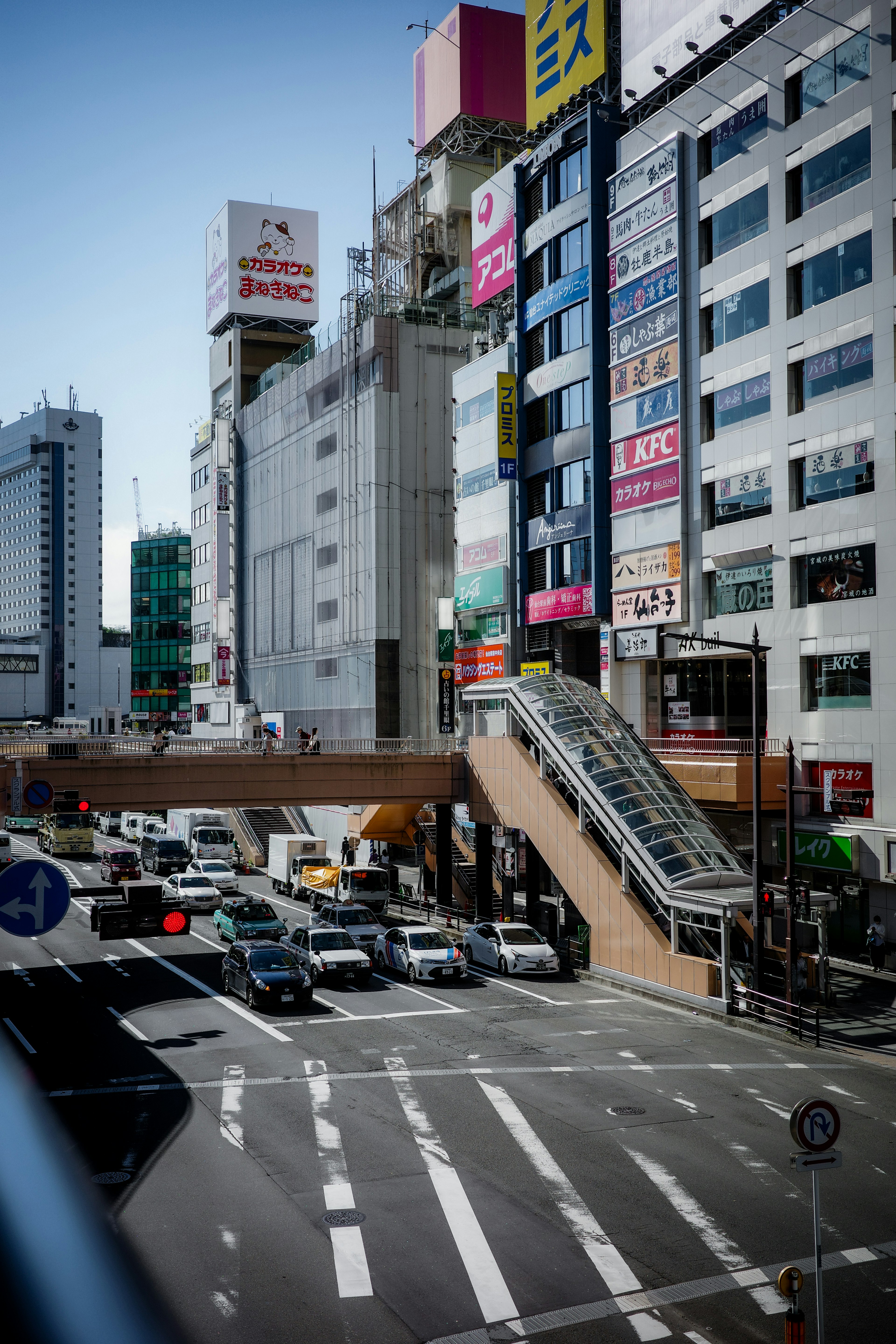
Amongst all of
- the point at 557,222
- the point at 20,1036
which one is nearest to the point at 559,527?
the point at 557,222

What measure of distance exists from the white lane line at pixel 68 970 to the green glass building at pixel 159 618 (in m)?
122

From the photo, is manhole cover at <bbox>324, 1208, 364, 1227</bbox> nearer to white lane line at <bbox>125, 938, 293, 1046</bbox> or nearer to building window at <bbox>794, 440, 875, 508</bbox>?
white lane line at <bbox>125, 938, 293, 1046</bbox>

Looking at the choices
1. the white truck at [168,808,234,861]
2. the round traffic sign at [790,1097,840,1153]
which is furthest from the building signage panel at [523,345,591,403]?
the round traffic sign at [790,1097,840,1153]

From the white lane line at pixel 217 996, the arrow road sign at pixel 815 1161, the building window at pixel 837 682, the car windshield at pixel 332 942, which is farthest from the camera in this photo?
the building window at pixel 837 682

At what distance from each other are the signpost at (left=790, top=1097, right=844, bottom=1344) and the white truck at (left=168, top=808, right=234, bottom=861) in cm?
4913

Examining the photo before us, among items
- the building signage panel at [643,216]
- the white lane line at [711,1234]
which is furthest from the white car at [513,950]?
the building signage panel at [643,216]

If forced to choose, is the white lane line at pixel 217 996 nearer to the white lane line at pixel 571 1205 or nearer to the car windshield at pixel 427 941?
the car windshield at pixel 427 941

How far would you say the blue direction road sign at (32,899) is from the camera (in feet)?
36.7

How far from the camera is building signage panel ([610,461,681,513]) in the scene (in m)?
42.9

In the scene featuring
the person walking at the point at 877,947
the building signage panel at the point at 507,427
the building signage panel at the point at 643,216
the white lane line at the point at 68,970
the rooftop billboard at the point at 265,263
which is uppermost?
the rooftop billboard at the point at 265,263

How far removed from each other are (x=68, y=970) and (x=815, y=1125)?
2778 cm

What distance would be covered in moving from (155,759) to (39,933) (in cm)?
2860

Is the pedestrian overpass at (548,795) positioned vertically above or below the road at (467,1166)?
above

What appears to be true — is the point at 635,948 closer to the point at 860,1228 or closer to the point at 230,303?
the point at 860,1228
